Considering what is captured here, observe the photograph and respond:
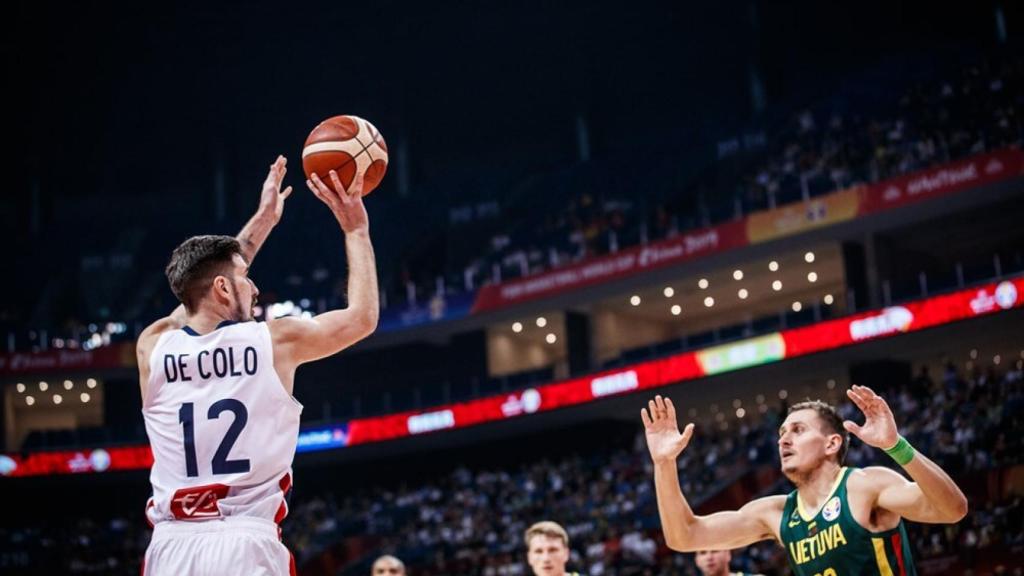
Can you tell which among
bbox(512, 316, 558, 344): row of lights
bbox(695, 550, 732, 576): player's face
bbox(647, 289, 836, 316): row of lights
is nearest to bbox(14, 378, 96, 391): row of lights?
bbox(512, 316, 558, 344): row of lights

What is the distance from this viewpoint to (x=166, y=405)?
4.44 metres

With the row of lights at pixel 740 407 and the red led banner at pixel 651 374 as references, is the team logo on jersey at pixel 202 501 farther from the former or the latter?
the row of lights at pixel 740 407

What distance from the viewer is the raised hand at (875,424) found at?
17.1 ft

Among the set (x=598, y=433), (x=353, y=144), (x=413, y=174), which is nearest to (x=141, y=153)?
(x=413, y=174)

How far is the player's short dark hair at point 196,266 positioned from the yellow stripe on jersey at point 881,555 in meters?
3.03

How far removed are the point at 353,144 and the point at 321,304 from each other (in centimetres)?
3240

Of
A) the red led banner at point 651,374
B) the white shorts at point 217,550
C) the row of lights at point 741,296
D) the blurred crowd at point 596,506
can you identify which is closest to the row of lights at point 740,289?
the row of lights at point 741,296

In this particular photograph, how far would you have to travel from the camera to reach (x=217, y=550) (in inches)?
167

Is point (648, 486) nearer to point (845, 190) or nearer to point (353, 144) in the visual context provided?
point (845, 190)

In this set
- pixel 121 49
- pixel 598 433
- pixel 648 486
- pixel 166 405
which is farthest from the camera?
pixel 121 49

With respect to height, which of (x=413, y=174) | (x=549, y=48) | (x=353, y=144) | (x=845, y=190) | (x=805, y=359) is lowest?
(x=353, y=144)

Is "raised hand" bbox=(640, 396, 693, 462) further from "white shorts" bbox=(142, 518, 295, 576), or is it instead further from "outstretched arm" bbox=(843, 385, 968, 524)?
"white shorts" bbox=(142, 518, 295, 576)

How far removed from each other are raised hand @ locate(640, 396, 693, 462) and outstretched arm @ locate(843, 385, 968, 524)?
754 mm

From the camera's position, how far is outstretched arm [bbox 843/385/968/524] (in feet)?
16.7
